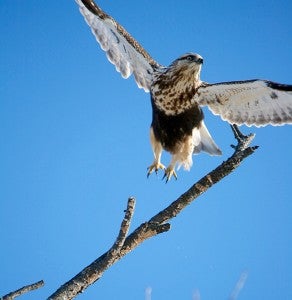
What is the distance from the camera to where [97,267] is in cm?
310

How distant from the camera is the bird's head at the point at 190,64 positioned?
6.53m


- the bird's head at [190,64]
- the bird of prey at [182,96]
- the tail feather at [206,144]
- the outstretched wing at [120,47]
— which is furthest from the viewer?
the tail feather at [206,144]

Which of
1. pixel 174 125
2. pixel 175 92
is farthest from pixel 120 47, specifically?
pixel 174 125

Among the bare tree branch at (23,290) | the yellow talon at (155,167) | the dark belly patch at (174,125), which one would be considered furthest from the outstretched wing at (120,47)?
the bare tree branch at (23,290)

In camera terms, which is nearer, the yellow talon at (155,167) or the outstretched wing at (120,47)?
the yellow talon at (155,167)

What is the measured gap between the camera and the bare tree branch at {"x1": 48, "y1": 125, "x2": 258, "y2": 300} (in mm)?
3014

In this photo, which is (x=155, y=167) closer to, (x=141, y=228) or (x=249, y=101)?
(x=249, y=101)

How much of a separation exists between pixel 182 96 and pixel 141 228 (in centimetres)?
358

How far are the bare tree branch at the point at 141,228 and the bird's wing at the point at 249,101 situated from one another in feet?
8.86

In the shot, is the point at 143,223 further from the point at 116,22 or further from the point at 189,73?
the point at 116,22

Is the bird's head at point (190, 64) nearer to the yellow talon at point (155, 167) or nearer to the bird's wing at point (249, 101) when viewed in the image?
the bird's wing at point (249, 101)

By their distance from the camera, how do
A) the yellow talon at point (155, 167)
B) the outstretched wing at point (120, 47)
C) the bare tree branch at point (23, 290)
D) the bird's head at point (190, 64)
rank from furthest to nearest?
1. the outstretched wing at point (120, 47)
2. the yellow talon at point (155, 167)
3. the bird's head at point (190, 64)
4. the bare tree branch at point (23, 290)

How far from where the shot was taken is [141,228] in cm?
340

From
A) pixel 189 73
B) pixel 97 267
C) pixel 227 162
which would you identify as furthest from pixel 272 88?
pixel 97 267
